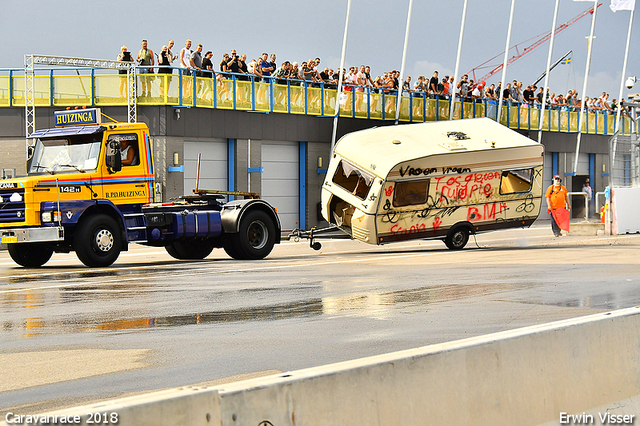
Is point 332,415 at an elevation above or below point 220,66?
below

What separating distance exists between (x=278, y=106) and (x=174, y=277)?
1989cm

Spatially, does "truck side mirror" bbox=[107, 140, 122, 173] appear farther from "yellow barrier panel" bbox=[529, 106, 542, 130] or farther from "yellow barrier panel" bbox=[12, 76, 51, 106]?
"yellow barrier panel" bbox=[529, 106, 542, 130]

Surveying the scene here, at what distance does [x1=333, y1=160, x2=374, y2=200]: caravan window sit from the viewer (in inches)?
802

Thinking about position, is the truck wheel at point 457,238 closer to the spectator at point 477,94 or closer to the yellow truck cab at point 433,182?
the yellow truck cab at point 433,182

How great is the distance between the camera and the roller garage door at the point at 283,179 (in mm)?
34750

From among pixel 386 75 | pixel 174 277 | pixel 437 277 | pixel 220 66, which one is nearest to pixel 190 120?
pixel 220 66

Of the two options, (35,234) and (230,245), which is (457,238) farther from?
(35,234)

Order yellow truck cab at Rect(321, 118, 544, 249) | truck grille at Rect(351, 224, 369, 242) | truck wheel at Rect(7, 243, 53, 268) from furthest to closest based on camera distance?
truck grille at Rect(351, 224, 369, 242) < yellow truck cab at Rect(321, 118, 544, 249) < truck wheel at Rect(7, 243, 53, 268)

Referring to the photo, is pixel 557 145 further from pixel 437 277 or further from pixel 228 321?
pixel 228 321

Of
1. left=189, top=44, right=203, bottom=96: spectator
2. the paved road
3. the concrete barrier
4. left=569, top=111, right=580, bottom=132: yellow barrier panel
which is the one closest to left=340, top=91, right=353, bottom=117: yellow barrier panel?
left=189, top=44, right=203, bottom=96: spectator

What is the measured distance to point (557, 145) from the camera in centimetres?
4784

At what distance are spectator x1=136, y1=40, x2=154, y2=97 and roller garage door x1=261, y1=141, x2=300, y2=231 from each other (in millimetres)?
5676

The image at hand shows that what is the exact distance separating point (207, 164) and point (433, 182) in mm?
14092

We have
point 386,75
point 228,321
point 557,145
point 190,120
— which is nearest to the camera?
point 228,321
